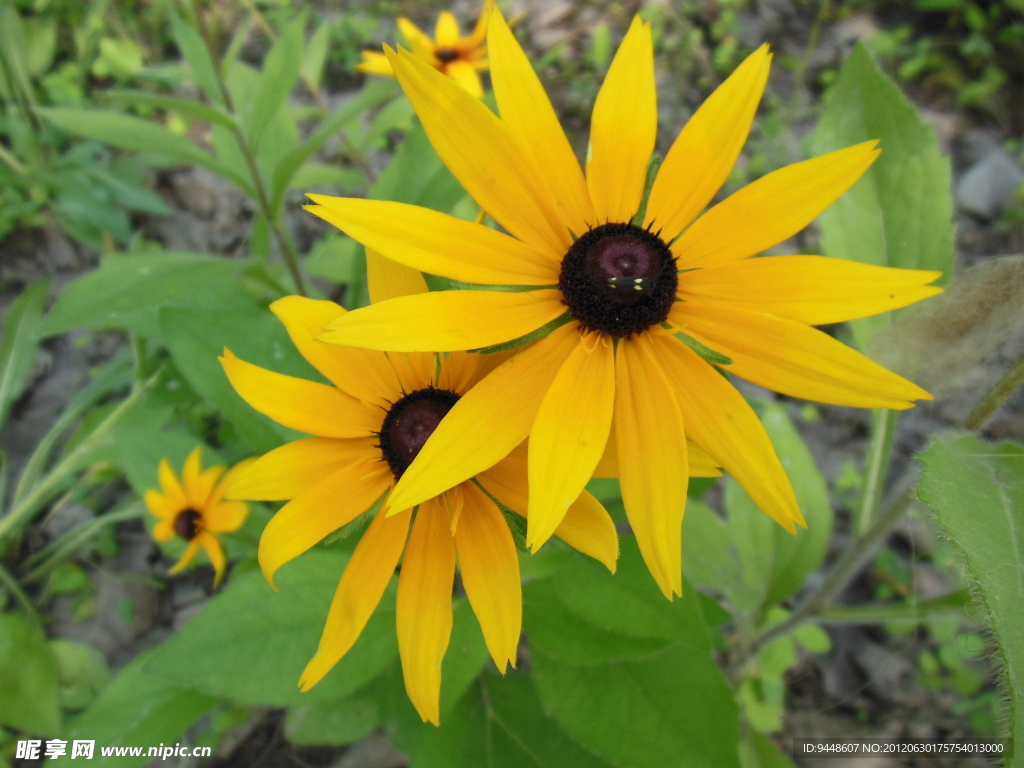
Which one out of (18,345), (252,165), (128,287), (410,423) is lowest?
(410,423)

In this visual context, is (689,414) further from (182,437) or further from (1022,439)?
(1022,439)

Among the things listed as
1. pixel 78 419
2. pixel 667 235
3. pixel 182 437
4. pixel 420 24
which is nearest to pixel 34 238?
pixel 78 419

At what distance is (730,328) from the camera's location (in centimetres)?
94

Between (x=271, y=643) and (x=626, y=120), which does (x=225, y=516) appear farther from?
(x=626, y=120)

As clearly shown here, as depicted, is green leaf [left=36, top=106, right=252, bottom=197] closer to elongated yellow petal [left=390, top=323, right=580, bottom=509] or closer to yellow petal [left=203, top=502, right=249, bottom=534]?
yellow petal [left=203, top=502, right=249, bottom=534]

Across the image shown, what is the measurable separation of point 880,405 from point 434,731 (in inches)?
42.9

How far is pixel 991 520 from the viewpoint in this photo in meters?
0.89

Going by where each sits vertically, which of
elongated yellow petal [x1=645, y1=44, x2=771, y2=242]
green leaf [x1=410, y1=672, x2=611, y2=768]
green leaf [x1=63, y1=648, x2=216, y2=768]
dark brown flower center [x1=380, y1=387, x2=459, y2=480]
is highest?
elongated yellow petal [x1=645, y1=44, x2=771, y2=242]

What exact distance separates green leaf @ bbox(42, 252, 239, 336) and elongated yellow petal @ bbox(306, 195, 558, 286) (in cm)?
78

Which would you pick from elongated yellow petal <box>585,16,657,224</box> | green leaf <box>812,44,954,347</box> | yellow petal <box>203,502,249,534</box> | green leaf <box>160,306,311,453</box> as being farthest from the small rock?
yellow petal <box>203,502,249,534</box>

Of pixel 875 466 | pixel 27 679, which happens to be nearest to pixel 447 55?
pixel 875 466

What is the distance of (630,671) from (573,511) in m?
0.57

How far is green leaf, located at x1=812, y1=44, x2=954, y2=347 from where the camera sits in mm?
1341

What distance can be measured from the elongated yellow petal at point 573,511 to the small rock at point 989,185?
2.55 meters
